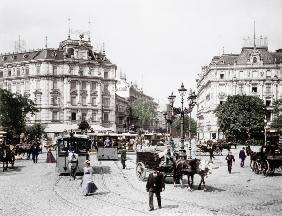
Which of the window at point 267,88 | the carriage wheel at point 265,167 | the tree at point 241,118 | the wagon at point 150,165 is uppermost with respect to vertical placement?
the window at point 267,88

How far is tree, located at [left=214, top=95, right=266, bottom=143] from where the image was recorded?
6781 centimetres

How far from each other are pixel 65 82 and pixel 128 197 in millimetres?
63237

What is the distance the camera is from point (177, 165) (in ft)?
67.1

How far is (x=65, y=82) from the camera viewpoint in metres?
→ 78.6

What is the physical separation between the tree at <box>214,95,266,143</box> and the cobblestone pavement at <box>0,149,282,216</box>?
43803mm

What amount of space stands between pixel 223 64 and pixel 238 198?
243 feet

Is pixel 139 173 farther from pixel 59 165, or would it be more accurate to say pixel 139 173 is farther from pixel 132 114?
pixel 132 114

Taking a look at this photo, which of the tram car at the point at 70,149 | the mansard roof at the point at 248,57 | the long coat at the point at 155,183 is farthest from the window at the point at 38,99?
the long coat at the point at 155,183

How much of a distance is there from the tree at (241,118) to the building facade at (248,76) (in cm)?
1665

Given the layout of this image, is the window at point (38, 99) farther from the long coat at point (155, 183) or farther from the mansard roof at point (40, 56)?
the long coat at point (155, 183)

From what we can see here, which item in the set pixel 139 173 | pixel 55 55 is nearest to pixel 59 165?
pixel 139 173

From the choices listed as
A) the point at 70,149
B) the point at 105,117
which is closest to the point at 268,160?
the point at 70,149

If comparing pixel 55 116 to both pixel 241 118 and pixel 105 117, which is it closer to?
pixel 105 117

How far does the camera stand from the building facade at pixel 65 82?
7781cm
